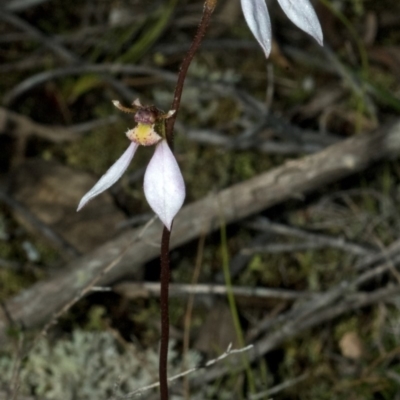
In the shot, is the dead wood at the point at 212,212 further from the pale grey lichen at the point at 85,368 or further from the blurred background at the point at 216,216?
the pale grey lichen at the point at 85,368

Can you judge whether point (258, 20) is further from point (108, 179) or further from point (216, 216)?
point (216, 216)

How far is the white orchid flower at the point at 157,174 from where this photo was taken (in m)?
1.30

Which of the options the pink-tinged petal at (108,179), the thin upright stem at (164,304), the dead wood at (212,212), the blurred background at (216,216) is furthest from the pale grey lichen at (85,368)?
the pink-tinged petal at (108,179)

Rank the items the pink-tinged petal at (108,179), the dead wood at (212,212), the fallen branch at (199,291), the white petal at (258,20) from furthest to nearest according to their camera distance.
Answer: the fallen branch at (199,291), the dead wood at (212,212), the pink-tinged petal at (108,179), the white petal at (258,20)

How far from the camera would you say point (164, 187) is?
1.32 meters

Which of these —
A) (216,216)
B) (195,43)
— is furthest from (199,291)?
(195,43)

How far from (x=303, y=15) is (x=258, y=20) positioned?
0.30 ft

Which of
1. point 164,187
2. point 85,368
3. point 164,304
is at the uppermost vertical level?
point 164,187

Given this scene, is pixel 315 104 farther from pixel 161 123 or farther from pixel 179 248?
pixel 161 123

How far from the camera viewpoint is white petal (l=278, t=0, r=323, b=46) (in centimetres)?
130

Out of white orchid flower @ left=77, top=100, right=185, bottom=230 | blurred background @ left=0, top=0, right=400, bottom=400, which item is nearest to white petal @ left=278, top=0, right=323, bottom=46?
white orchid flower @ left=77, top=100, right=185, bottom=230

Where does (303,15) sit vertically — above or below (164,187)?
above

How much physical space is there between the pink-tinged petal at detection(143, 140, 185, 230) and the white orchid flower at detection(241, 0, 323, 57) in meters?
0.26

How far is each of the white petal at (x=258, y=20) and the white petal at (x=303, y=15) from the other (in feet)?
0.15
